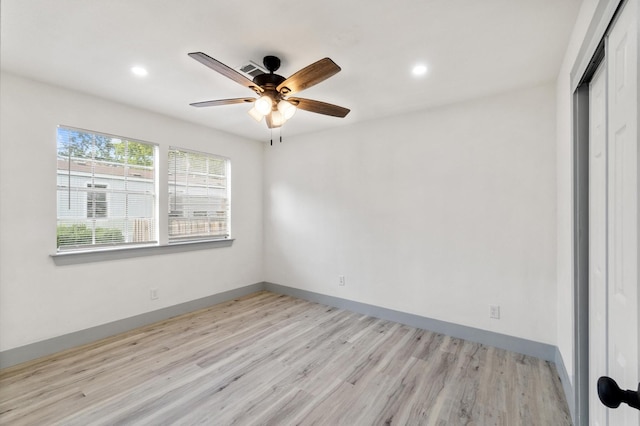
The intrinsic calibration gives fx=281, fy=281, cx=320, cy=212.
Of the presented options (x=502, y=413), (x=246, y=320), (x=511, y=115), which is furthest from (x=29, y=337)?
(x=511, y=115)

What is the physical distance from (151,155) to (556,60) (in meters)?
4.16

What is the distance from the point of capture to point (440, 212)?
3141 millimetres

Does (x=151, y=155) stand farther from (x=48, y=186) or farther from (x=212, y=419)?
(x=212, y=419)

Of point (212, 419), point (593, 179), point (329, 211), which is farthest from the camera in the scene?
point (329, 211)

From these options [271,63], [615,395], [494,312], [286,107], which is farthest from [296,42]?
[494,312]

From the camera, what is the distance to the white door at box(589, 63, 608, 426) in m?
1.27

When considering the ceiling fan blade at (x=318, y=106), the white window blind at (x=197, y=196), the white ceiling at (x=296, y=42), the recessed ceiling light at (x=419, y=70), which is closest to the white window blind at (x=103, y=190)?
the white window blind at (x=197, y=196)

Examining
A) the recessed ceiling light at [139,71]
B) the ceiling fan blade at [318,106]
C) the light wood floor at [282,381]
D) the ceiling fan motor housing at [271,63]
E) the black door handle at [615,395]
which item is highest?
the recessed ceiling light at [139,71]

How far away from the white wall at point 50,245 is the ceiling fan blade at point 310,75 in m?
2.19

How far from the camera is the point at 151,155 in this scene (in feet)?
11.4

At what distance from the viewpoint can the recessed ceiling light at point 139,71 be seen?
2.37 meters

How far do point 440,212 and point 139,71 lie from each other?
322 centimetres

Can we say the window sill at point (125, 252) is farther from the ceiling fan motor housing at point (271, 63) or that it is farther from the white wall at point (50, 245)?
the ceiling fan motor housing at point (271, 63)

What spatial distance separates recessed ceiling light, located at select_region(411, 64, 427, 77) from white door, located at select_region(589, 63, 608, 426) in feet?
3.64
